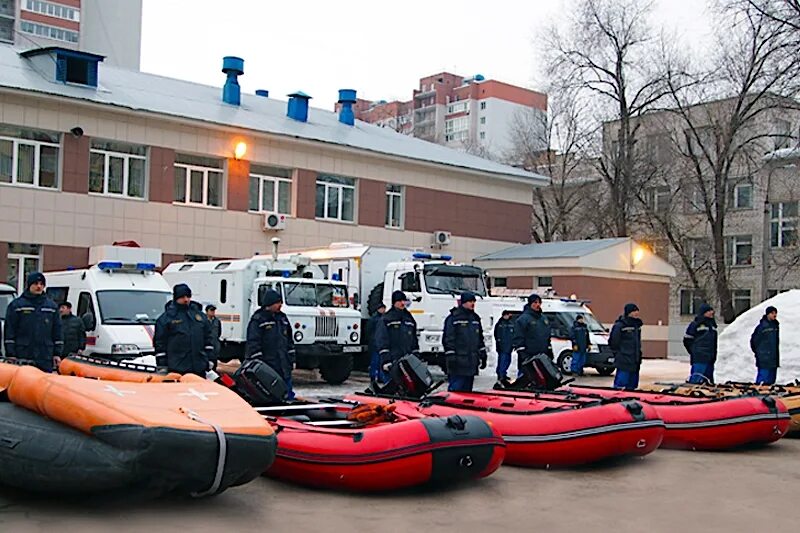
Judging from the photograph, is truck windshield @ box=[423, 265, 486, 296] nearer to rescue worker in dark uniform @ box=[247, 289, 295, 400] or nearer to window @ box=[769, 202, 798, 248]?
rescue worker in dark uniform @ box=[247, 289, 295, 400]

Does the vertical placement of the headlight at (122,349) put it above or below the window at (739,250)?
below

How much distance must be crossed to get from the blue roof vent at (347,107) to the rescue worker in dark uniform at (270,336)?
23.3 m

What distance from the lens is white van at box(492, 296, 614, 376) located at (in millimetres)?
23281

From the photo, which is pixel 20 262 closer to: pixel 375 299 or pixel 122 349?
pixel 122 349

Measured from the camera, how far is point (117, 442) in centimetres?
680

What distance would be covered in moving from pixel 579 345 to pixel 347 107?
616 inches

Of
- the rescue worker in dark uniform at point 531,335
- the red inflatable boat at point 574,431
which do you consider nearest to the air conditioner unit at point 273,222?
the rescue worker in dark uniform at point 531,335

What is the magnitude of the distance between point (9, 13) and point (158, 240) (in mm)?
58686

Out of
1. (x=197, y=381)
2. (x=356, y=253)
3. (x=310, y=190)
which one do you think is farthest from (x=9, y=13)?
(x=197, y=381)

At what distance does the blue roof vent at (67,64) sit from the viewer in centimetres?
2627

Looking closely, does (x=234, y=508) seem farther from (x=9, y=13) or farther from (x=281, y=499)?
(x=9, y=13)

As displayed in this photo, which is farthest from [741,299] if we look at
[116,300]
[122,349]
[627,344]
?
[122,349]

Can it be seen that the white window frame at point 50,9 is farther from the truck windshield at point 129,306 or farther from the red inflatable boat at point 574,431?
the red inflatable boat at point 574,431

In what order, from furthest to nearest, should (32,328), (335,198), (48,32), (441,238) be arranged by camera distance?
(48,32) < (441,238) < (335,198) < (32,328)
